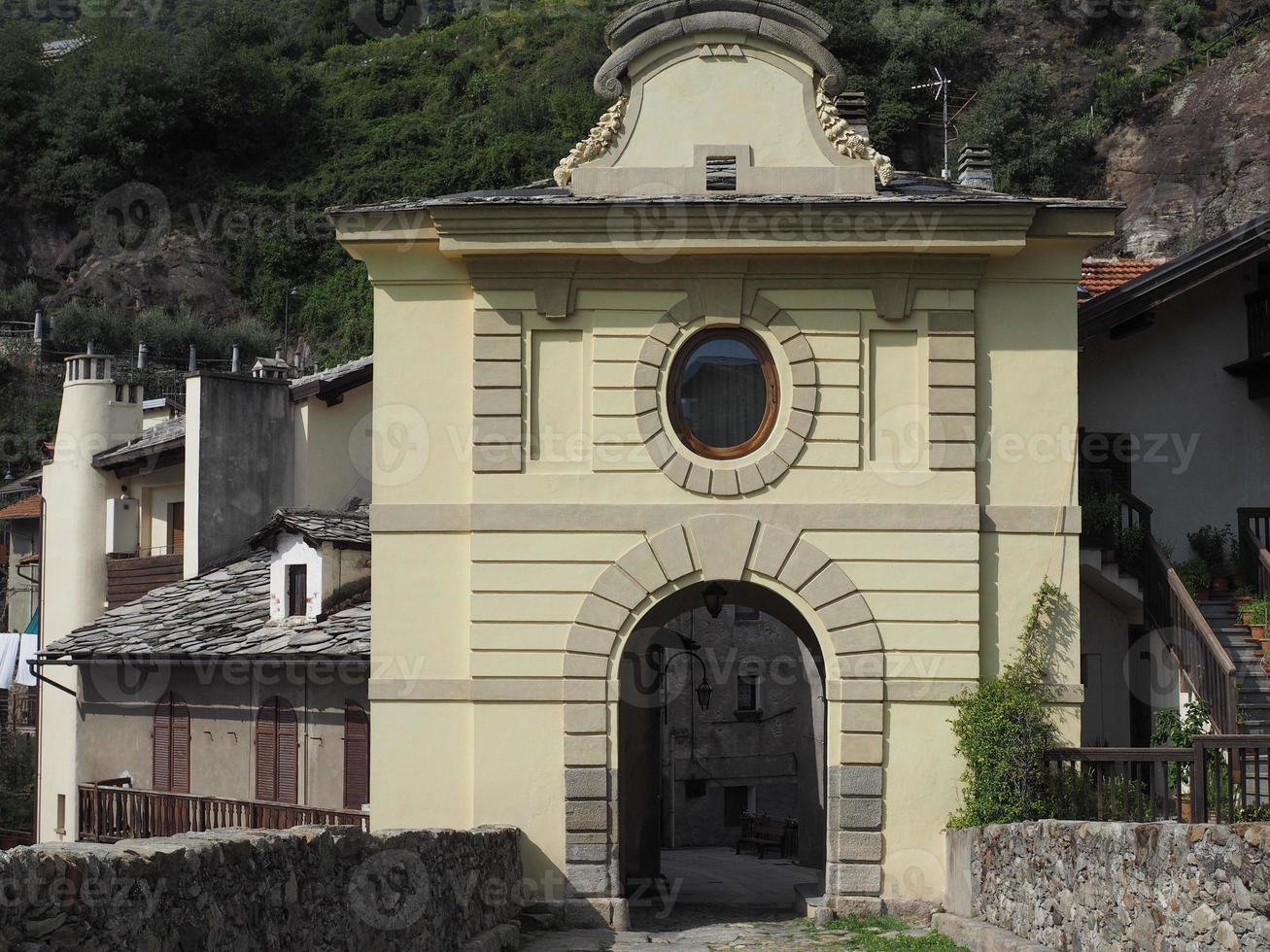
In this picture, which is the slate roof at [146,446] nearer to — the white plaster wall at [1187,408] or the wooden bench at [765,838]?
the wooden bench at [765,838]

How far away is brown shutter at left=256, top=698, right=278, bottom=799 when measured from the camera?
69.4 ft

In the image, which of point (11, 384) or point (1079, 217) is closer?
point (1079, 217)

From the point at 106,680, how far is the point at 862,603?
12.9 meters

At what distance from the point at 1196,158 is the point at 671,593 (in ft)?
149

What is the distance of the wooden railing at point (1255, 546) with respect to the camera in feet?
61.0

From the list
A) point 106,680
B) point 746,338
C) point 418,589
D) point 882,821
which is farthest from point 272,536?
point 882,821

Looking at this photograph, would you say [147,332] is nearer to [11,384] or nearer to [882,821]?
[11,384]

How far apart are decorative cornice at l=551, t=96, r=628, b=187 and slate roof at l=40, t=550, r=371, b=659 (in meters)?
6.30

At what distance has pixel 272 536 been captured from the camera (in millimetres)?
21188

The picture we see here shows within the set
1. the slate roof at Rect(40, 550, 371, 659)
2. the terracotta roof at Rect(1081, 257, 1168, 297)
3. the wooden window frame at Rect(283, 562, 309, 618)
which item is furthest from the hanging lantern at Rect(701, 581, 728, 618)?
the terracotta roof at Rect(1081, 257, 1168, 297)

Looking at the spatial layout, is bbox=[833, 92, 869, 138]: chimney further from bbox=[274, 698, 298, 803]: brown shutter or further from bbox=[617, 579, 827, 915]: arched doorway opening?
bbox=[274, 698, 298, 803]: brown shutter

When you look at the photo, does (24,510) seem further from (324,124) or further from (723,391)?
(324,124)

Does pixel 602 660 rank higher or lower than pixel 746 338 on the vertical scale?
lower

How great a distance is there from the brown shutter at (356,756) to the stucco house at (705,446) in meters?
4.54
